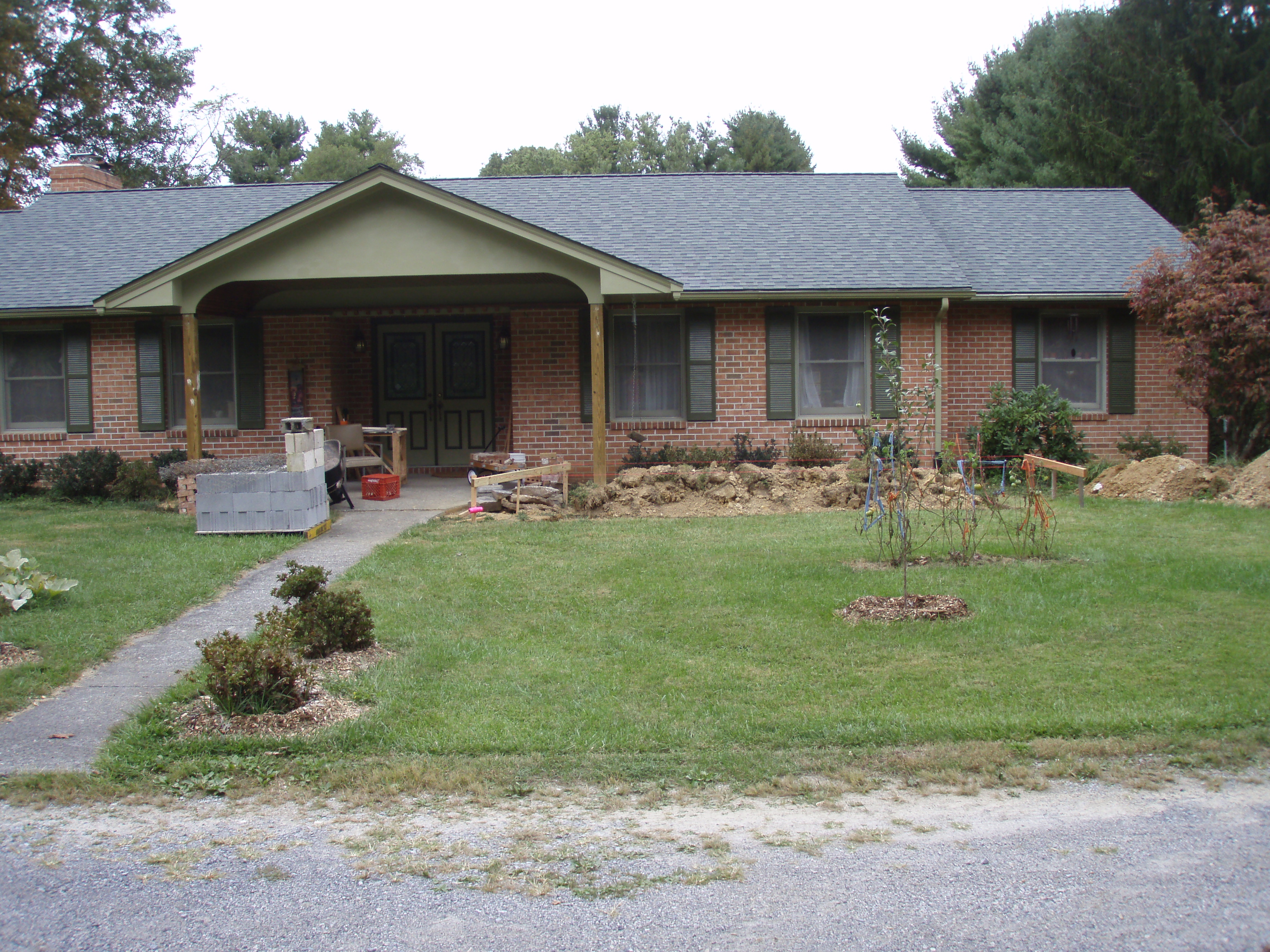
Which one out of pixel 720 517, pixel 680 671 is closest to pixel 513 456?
pixel 720 517

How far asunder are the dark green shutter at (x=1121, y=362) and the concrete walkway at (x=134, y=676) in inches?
421

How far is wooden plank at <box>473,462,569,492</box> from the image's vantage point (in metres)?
12.1

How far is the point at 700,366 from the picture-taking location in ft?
49.6

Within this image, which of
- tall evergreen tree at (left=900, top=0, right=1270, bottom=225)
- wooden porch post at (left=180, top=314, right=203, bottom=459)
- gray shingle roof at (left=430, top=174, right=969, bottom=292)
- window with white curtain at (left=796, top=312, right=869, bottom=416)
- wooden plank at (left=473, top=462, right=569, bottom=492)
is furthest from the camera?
tall evergreen tree at (left=900, top=0, right=1270, bottom=225)

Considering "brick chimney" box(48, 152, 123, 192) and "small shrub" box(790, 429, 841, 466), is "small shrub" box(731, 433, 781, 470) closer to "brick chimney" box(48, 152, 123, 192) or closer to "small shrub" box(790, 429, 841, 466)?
"small shrub" box(790, 429, 841, 466)

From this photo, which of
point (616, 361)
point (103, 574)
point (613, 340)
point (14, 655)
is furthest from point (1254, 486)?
point (14, 655)

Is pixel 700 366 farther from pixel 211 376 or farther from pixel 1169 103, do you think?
pixel 1169 103

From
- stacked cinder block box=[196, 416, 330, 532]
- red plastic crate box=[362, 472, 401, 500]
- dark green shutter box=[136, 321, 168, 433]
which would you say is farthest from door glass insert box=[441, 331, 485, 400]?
stacked cinder block box=[196, 416, 330, 532]

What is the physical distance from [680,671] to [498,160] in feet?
173

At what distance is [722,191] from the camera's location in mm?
17938

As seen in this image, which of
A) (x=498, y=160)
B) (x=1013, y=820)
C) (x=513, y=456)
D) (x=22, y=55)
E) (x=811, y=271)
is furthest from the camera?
(x=498, y=160)

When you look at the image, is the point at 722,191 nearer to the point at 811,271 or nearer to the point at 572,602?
the point at 811,271

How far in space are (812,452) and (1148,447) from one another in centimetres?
512

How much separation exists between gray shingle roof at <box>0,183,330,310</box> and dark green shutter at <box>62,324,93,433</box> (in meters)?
0.65
